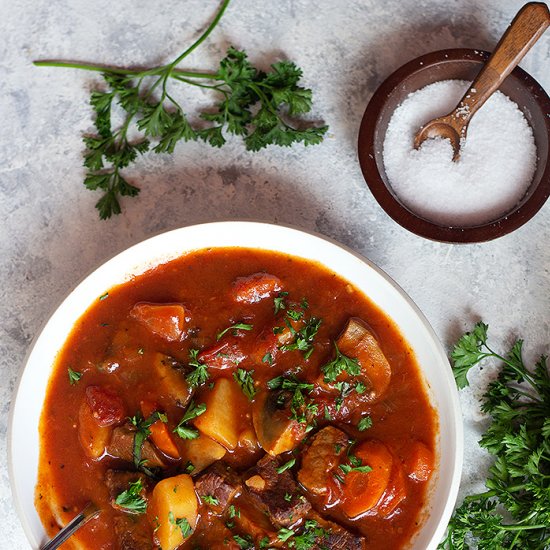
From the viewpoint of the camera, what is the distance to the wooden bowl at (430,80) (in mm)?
3928

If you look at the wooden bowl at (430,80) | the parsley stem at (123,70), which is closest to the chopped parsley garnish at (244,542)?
the wooden bowl at (430,80)

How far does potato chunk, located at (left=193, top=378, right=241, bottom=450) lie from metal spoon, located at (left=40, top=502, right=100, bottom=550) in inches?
30.4

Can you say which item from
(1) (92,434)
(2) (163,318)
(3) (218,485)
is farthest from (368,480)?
(1) (92,434)

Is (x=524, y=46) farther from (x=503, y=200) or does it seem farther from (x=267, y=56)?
(x=267, y=56)

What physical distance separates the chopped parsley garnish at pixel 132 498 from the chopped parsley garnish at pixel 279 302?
120cm

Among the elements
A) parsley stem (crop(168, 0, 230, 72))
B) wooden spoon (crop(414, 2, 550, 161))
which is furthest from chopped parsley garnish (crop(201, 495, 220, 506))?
parsley stem (crop(168, 0, 230, 72))

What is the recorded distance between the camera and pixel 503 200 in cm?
412

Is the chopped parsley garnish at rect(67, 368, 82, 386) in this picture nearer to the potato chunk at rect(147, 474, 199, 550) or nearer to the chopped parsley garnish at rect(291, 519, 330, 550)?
the potato chunk at rect(147, 474, 199, 550)

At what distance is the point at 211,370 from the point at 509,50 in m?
2.40

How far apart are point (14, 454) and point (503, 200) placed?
3.09m

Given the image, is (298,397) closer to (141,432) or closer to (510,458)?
(141,432)

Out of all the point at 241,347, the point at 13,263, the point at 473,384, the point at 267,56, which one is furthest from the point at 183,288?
the point at 473,384

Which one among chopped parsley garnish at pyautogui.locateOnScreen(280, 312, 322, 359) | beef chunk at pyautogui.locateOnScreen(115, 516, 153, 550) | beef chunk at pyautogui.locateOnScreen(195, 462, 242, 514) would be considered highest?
chopped parsley garnish at pyautogui.locateOnScreen(280, 312, 322, 359)

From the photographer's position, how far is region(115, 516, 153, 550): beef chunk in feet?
12.7
